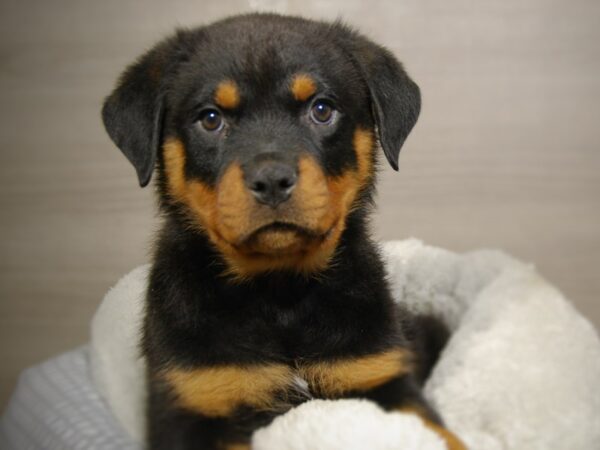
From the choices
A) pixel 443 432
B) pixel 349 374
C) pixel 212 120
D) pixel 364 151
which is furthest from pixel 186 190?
pixel 443 432

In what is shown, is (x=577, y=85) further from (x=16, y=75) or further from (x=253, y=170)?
(x=16, y=75)

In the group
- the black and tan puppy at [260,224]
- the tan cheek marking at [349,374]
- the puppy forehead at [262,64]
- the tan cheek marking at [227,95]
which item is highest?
the puppy forehead at [262,64]

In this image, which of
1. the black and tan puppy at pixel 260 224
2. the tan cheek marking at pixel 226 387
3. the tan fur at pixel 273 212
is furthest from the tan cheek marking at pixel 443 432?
the tan fur at pixel 273 212

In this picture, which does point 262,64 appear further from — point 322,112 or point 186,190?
point 186,190

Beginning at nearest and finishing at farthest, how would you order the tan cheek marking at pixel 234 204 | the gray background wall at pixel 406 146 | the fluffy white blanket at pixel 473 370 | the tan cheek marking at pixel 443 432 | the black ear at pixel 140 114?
1. the fluffy white blanket at pixel 473 370
2. the tan cheek marking at pixel 234 204
3. the tan cheek marking at pixel 443 432
4. the black ear at pixel 140 114
5. the gray background wall at pixel 406 146

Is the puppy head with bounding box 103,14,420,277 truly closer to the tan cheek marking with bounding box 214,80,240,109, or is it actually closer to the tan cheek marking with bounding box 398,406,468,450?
the tan cheek marking with bounding box 214,80,240,109

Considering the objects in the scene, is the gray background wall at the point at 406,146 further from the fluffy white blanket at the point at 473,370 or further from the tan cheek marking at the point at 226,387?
the tan cheek marking at the point at 226,387

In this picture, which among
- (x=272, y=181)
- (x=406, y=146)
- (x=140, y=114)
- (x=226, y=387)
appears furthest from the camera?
(x=406, y=146)
